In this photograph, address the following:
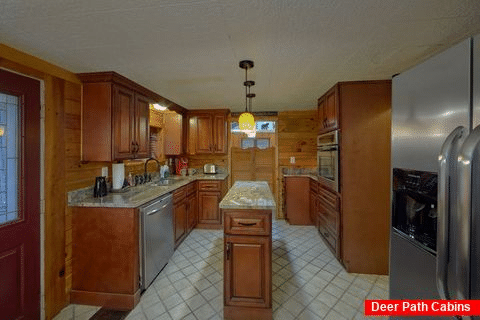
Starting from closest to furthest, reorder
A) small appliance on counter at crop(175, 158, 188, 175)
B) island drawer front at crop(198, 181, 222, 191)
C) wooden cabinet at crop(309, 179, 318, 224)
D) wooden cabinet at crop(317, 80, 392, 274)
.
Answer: wooden cabinet at crop(317, 80, 392, 274) < wooden cabinet at crop(309, 179, 318, 224) < island drawer front at crop(198, 181, 222, 191) < small appliance on counter at crop(175, 158, 188, 175)

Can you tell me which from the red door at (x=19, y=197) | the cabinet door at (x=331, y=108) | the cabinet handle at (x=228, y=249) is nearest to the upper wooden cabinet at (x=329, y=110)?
the cabinet door at (x=331, y=108)

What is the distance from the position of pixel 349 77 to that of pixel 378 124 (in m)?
0.64

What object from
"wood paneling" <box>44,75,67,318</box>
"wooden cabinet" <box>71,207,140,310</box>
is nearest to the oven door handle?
"wooden cabinet" <box>71,207,140,310</box>

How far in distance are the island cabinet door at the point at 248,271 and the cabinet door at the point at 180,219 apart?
1.49m

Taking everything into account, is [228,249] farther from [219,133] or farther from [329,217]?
[219,133]

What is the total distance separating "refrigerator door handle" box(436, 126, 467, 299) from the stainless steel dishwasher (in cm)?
219

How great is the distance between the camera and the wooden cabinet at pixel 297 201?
421 centimetres

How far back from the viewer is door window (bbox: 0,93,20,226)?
1.68 metres

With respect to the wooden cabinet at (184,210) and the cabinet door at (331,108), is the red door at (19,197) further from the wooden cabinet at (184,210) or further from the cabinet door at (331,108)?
the cabinet door at (331,108)

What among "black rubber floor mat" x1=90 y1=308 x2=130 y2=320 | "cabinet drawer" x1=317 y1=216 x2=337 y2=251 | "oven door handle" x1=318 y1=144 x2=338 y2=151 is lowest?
"black rubber floor mat" x1=90 y1=308 x2=130 y2=320

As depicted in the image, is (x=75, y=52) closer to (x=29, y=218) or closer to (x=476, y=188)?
(x=29, y=218)

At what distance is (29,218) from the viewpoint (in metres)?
1.83

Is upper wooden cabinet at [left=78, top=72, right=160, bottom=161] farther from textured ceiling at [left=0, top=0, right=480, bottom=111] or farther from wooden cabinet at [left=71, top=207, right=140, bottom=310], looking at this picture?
wooden cabinet at [left=71, top=207, right=140, bottom=310]

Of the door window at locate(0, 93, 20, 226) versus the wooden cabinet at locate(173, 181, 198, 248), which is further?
the wooden cabinet at locate(173, 181, 198, 248)
